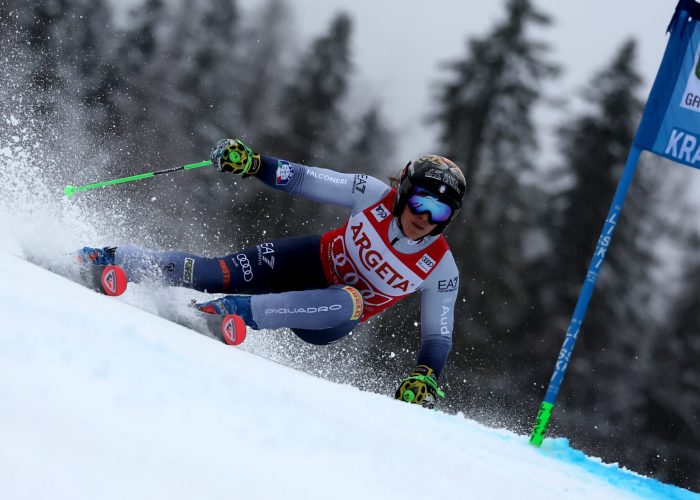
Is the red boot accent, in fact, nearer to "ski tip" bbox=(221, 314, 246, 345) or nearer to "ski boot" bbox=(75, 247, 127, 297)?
"ski tip" bbox=(221, 314, 246, 345)

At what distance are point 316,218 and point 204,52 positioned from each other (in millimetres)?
6499

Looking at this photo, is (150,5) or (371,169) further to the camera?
(150,5)

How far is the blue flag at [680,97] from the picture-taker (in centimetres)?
482

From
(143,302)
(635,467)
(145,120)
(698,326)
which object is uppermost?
(143,302)

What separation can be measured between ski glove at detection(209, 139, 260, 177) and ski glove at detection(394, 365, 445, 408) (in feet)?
4.63

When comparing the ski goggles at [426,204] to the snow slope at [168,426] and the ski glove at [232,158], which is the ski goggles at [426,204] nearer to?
the ski glove at [232,158]

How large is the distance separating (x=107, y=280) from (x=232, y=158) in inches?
Answer: 36.3

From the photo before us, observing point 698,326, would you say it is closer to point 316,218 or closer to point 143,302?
point 316,218

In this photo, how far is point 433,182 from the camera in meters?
4.13

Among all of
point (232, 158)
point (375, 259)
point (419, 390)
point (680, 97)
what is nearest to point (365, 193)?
point (375, 259)

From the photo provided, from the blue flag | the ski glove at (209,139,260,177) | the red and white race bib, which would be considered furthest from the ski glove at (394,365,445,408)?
the blue flag

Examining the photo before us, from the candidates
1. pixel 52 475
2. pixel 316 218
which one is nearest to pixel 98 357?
pixel 52 475

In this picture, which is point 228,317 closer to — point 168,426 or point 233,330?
point 233,330

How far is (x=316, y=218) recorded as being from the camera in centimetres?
1858
